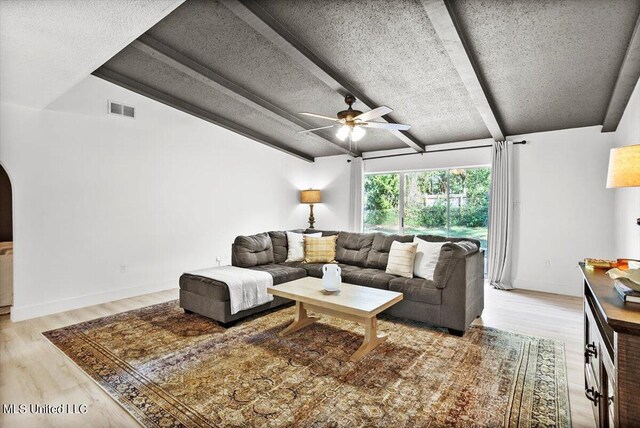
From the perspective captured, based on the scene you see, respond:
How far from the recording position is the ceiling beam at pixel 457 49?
2426 mm

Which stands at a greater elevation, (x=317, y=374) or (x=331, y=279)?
(x=331, y=279)

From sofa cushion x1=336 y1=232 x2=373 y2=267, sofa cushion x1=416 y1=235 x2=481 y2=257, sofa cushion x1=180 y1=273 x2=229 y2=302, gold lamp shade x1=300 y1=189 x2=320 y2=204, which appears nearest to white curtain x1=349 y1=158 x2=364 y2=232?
gold lamp shade x1=300 y1=189 x2=320 y2=204

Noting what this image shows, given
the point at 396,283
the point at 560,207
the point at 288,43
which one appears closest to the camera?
the point at 288,43

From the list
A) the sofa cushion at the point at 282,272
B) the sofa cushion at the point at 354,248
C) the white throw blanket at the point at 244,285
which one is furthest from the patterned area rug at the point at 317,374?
the sofa cushion at the point at 354,248

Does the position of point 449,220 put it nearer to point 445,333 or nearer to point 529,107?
point 529,107

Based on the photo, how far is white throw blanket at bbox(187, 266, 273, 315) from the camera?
3.26 metres

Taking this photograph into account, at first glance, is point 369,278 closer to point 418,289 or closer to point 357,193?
point 418,289

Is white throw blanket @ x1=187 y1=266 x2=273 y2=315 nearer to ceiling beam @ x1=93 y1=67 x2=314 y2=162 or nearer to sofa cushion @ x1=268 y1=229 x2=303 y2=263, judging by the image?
sofa cushion @ x1=268 y1=229 x2=303 y2=263

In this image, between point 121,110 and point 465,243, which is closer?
point 465,243

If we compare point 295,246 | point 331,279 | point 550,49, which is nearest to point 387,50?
point 550,49

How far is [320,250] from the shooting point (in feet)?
14.9

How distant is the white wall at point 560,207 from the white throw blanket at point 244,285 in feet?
12.9

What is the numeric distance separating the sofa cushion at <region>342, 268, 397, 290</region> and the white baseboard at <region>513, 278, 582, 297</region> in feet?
8.52

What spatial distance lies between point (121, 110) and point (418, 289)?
4425 millimetres
